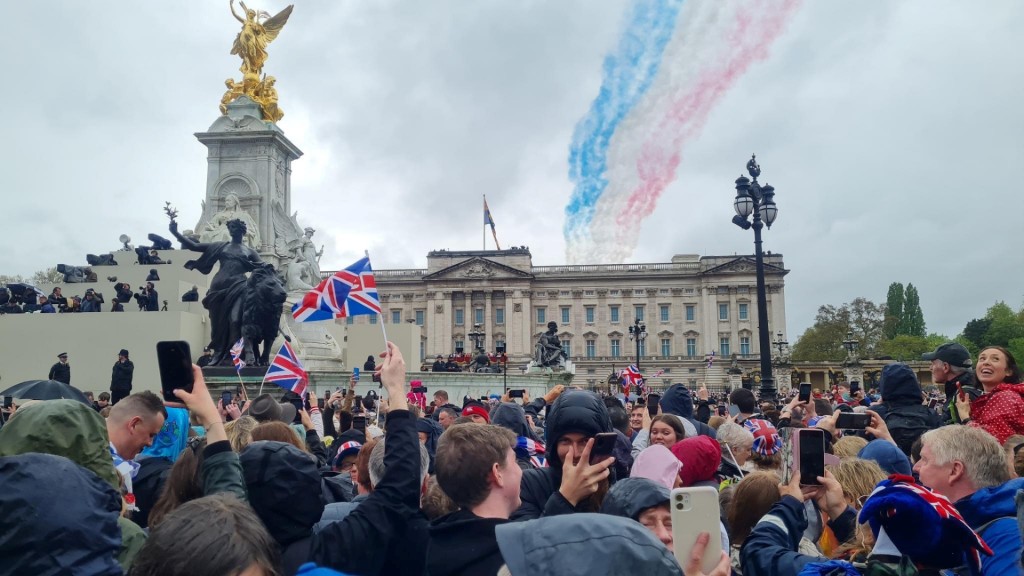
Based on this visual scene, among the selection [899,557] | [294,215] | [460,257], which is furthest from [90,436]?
[460,257]

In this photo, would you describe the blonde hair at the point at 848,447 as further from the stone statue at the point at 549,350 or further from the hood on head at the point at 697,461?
the stone statue at the point at 549,350

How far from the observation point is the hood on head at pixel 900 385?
6.74 meters

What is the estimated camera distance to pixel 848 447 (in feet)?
17.6

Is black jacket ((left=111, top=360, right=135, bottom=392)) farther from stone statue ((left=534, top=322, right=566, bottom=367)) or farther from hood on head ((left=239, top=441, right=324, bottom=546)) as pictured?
stone statue ((left=534, top=322, right=566, bottom=367))

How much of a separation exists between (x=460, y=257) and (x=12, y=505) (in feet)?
301

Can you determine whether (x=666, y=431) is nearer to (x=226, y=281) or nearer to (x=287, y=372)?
(x=287, y=372)

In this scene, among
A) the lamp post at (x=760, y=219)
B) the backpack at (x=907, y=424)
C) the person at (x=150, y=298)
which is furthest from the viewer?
the person at (x=150, y=298)

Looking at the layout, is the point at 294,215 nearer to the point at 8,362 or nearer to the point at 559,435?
the point at 8,362

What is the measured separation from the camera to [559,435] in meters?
3.69

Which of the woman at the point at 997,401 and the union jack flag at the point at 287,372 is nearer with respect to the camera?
the woman at the point at 997,401

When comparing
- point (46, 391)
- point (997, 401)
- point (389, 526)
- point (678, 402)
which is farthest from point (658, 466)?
→ point (678, 402)

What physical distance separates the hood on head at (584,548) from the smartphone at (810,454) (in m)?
1.69

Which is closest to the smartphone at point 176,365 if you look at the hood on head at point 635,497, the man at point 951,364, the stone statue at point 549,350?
the hood on head at point 635,497

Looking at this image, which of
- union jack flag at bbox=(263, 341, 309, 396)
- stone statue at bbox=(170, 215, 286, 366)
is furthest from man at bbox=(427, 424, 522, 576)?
stone statue at bbox=(170, 215, 286, 366)
